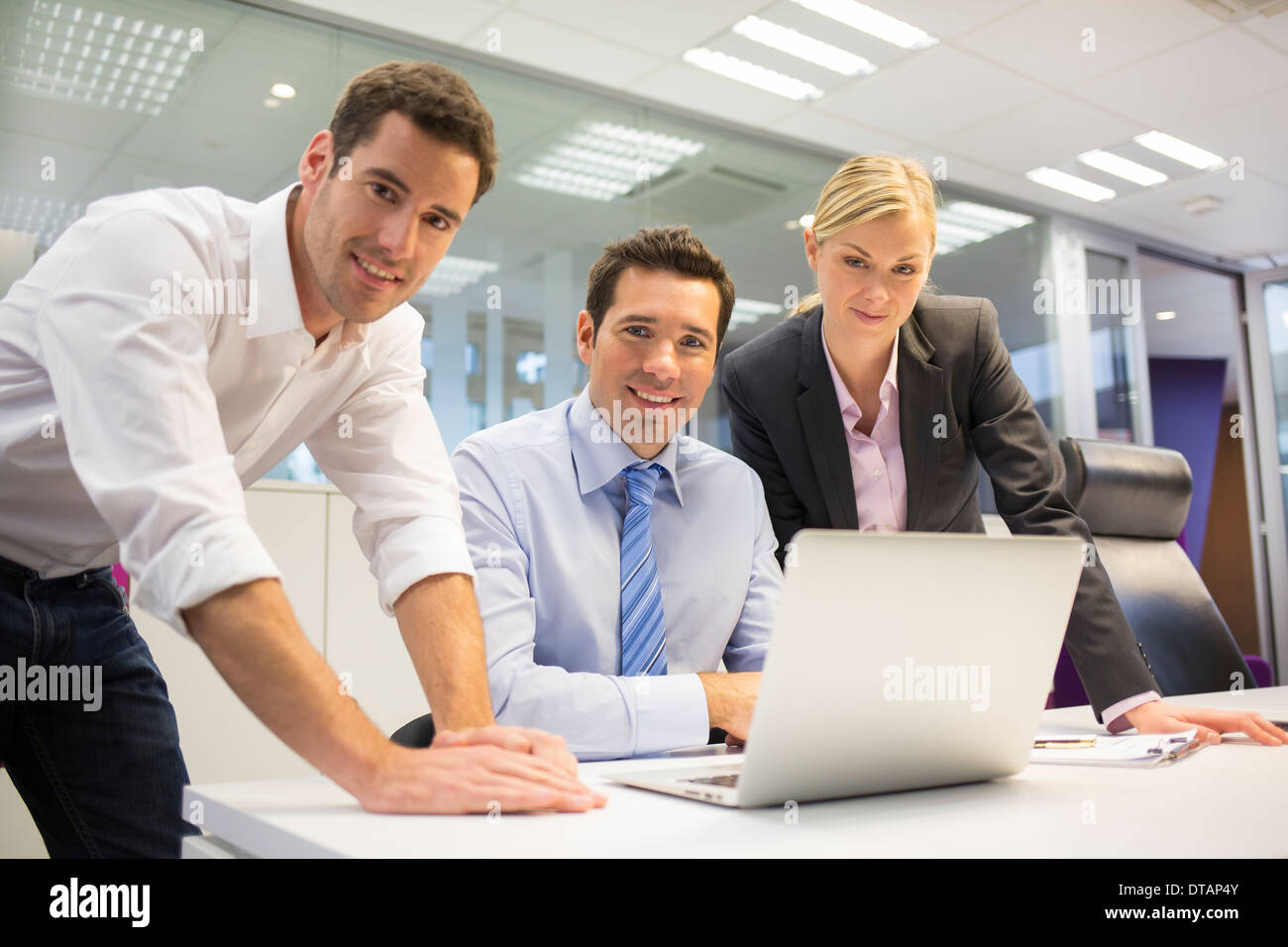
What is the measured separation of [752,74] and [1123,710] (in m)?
3.55

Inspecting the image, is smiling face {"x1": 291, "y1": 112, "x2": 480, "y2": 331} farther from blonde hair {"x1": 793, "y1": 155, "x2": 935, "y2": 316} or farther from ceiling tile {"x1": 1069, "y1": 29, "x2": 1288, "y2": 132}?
ceiling tile {"x1": 1069, "y1": 29, "x2": 1288, "y2": 132}

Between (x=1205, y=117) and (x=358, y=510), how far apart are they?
196 inches

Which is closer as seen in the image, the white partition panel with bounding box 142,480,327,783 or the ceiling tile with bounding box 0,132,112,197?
the white partition panel with bounding box 142,480,327,783

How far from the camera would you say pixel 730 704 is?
1.25 m

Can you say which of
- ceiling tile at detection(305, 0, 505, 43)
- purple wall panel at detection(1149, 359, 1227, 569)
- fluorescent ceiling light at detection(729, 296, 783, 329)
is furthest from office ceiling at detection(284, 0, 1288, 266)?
purple wall panel at detection(1149, 359, 1227, 569)

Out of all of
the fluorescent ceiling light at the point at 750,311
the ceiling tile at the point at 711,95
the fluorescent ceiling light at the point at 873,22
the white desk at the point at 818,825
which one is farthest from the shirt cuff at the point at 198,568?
the fluorescent ceiling light at the point at 750,311

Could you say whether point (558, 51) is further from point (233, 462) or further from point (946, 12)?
point (233, 462)

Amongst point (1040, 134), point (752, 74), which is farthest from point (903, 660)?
point (1040, 134)

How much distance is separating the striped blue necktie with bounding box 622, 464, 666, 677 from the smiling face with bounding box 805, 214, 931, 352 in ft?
1.84

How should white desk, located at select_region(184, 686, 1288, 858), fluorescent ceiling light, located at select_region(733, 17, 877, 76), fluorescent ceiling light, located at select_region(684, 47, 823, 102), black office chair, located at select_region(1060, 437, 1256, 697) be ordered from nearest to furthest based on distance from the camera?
white desk, located at select_region(184, 686, 1288, 858) < black office chair, located at select_region(1060, 437, 1256, 697) < fluorescent ceiling light, located at select_region(733, 17, 877, 76) < fluorescent ceiling light, located at select_region(684, 47, 823, 102)

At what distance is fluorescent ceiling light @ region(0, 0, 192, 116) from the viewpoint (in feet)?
10.6
